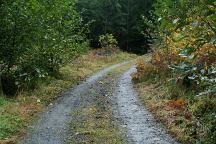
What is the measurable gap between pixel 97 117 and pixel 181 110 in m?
2.85

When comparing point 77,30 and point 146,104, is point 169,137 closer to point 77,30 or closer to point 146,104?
point 146,104

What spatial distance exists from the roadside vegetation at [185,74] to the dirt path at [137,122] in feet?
1.07

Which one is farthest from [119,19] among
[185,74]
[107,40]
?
[185,74]

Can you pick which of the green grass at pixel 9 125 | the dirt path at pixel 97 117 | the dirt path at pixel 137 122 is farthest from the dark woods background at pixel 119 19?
the green grass at pixel 9 125

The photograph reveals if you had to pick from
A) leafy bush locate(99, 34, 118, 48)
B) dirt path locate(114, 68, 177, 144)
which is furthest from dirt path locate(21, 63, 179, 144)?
leafy bush locate(99, 34, 118, 48)

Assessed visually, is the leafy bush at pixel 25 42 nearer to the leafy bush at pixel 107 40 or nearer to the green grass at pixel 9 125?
the green grass at pixel 9 125

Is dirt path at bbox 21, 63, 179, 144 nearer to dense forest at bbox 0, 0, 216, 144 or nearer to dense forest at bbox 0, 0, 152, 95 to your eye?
dense forest at bbox 0, 0, 216, 144

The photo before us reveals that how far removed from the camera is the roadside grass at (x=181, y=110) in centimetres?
962

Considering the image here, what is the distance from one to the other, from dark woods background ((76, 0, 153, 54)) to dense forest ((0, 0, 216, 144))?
3080 cm

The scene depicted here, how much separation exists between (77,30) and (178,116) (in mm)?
15647

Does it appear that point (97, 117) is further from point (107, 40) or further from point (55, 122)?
point (107, 40)

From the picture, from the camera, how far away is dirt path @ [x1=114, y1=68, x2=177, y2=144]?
10.4 m

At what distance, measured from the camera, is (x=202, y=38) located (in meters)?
4.77

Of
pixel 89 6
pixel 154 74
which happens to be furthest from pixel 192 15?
pixel 89 6
